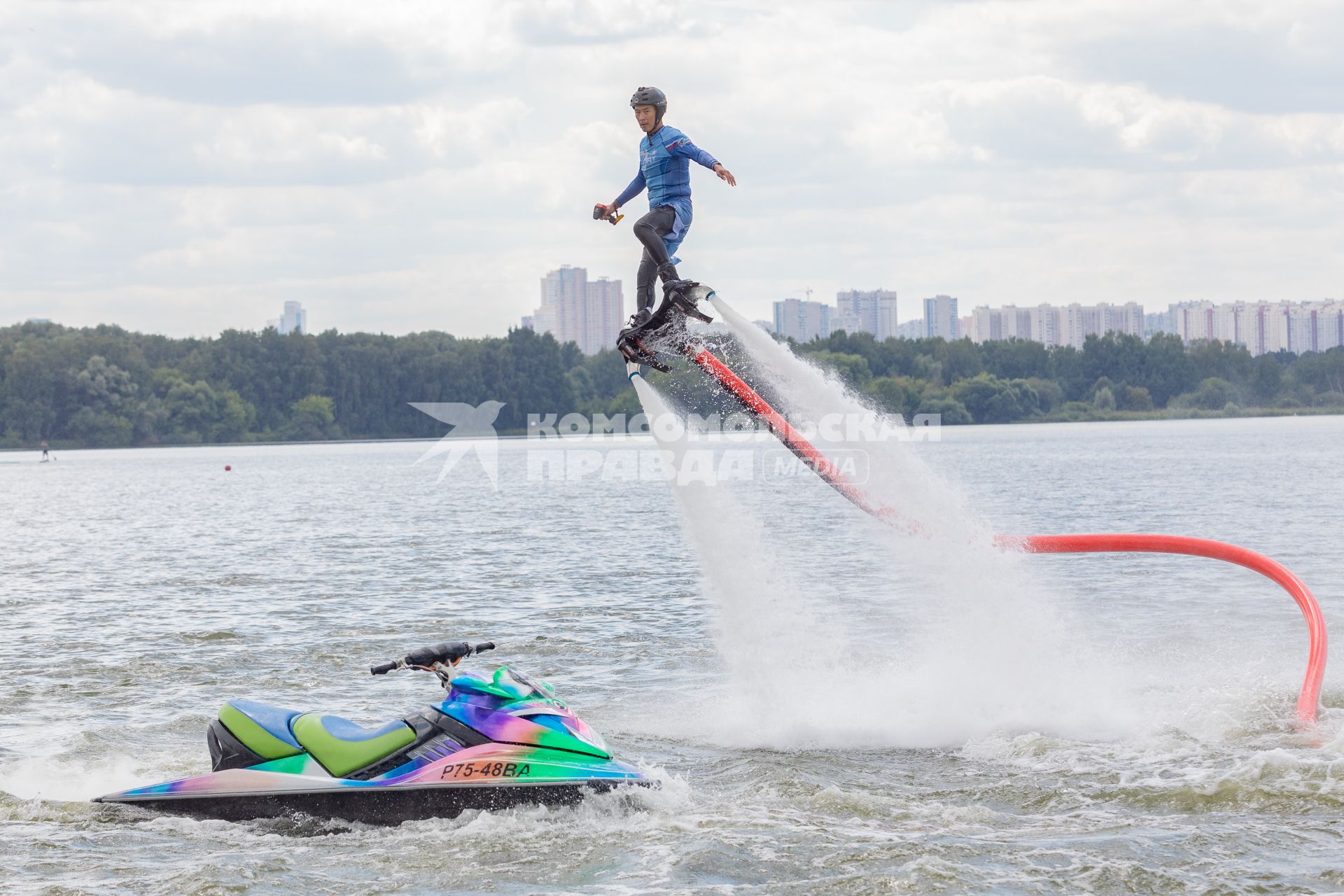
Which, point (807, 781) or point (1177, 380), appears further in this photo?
point (1177, 380)

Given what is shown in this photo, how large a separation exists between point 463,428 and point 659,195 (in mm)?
156607

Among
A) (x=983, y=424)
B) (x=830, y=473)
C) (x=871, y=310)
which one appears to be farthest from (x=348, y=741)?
(x=983, y=424)

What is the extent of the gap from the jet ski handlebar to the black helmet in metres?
4.46

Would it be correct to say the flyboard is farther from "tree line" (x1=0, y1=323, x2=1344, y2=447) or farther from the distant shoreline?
the distant shoreline

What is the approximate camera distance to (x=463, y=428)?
165375 mm

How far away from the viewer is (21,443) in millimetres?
145625

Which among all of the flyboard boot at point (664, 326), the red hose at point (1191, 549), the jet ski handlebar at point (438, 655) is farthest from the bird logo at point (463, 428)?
the jet ski handlebar at point (438, 655)

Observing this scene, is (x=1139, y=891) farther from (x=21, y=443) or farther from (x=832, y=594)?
(x=21, y=443)

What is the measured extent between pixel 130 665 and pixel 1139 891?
482 inches

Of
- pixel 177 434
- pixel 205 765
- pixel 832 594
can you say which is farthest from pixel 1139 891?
pixel 177 434

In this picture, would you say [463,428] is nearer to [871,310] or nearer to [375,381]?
[375,381]

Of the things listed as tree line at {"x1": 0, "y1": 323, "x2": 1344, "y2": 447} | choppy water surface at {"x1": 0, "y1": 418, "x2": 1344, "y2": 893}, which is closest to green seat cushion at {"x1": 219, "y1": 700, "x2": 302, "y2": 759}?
choppy water surface at {"x1": 0, "y1": 418, "x2": 1344, "y2": 893}

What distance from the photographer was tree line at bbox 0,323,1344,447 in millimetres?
140625

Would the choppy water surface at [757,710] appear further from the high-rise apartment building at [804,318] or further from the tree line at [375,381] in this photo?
the tree line at [375,381]
